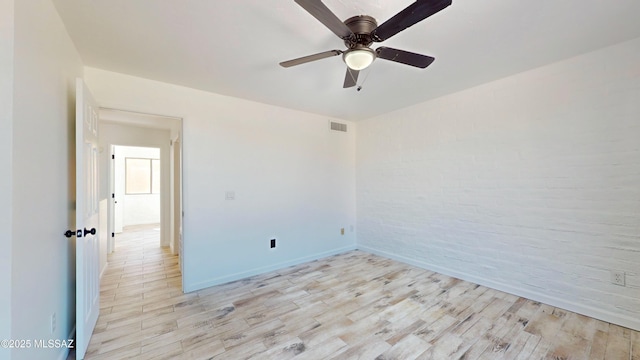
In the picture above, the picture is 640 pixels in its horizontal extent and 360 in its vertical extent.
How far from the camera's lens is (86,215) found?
195 centimetres

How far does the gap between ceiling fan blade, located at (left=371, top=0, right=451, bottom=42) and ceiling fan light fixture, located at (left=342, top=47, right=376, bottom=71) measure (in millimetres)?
94

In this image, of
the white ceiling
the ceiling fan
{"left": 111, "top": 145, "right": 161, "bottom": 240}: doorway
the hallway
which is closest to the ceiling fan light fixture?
the ceiling fan

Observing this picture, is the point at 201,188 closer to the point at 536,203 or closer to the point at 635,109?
the point at 536,203

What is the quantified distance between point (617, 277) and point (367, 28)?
3.11 m

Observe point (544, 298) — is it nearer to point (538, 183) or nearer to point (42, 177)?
point (538, 183)

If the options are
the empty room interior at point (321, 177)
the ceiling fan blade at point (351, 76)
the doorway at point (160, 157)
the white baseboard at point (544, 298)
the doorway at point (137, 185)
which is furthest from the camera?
the doorway at point (137, 185)

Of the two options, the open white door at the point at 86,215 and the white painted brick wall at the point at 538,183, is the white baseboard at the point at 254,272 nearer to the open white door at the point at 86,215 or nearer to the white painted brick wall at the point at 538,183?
the open white door at the point at 86,215

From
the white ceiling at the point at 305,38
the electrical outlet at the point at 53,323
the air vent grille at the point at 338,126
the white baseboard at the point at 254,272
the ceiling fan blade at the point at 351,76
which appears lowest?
the white baseboard at the point at 254,272

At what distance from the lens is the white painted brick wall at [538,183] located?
2232 millimetres

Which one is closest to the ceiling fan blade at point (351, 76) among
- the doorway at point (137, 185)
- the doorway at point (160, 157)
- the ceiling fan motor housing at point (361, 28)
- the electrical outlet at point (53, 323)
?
the ceiling fan motor housing at point (361, 28)

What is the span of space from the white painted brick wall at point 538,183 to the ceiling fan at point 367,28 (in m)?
1.74

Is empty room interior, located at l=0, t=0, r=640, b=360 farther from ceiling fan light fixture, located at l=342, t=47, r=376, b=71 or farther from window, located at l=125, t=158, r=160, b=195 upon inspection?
window, located at l=125, t=158, r=160, b=195

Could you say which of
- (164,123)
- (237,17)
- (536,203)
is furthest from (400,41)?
(164,123)

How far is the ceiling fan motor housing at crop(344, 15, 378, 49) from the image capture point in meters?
1.62
